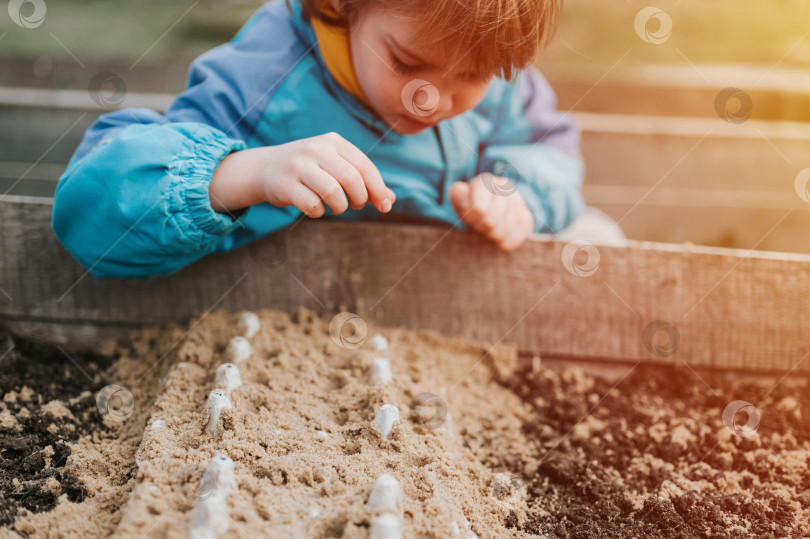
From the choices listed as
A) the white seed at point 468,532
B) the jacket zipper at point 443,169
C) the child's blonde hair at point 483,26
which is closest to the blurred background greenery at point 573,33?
the jacket zipper at point 443,169

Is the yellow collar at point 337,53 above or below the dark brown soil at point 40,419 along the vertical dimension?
above

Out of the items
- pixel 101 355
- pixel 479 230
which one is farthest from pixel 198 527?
pixel 479 230

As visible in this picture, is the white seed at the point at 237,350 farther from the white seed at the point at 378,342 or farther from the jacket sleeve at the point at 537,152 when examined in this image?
the jacket sleeve at the point at 537,152

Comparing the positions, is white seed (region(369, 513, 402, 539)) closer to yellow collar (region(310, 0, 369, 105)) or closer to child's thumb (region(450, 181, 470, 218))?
child's thumb (region(450, 181, 470, 218))

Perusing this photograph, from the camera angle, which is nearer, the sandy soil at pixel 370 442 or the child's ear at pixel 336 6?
the sandy soil at pixel 370 442

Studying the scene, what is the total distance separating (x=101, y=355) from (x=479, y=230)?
90cm

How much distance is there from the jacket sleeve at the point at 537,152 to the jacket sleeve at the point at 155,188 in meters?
0.71

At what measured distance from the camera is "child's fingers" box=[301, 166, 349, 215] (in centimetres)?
109

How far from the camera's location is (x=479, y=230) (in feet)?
4.90

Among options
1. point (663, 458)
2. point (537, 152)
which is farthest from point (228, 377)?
point (537, 152)

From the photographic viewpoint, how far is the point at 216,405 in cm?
102

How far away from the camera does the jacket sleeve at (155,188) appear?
1223 mm

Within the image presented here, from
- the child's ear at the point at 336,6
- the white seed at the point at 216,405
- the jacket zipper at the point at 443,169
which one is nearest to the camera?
the white seed at the point at 216,405

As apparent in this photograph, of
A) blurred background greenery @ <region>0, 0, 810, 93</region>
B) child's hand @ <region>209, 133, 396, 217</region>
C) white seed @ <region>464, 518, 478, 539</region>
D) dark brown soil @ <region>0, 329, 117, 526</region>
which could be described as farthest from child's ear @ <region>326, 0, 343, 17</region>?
blurred background greenery @ <region>0, 0, 810, 93</region>
